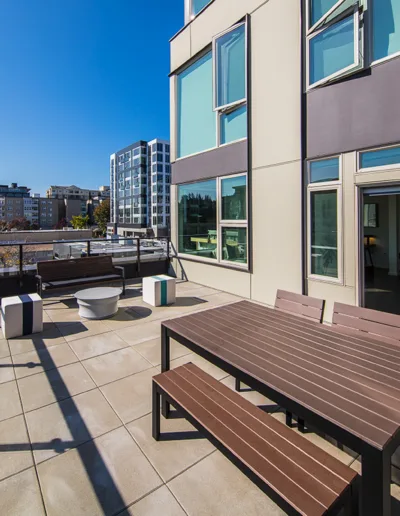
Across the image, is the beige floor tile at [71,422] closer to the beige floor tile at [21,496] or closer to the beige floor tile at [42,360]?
the beige floor tile at [21,496]

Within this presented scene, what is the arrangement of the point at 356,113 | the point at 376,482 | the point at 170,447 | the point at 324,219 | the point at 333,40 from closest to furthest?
the point at 376,482 < the point at 170,447 < the point at 356,113 < the point at 333,40 < the point at 324,219

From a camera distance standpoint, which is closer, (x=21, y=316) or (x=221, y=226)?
(x=21, y=316)

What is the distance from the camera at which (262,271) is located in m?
5.83

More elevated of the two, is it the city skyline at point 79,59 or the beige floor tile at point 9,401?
the city skyline at point 79,59

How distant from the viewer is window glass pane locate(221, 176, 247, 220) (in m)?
6.23

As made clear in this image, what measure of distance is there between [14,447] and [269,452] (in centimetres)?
189

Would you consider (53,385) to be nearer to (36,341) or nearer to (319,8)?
(36,341)

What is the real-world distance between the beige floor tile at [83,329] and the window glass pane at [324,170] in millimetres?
4233

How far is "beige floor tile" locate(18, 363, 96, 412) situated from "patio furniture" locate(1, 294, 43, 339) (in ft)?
4.51

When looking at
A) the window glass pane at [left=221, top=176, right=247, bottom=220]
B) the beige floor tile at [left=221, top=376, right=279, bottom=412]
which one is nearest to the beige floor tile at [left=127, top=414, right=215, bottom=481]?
the beige floor tile at [left=221, top=376, right=279, bottom=412]

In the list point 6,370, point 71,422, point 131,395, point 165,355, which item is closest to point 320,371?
point 165,355

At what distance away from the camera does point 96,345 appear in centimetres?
393

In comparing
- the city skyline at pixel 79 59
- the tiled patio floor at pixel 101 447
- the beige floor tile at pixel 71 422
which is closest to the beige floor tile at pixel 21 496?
the tiled patio floor at pixel 101 447

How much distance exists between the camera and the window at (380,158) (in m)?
3.88
